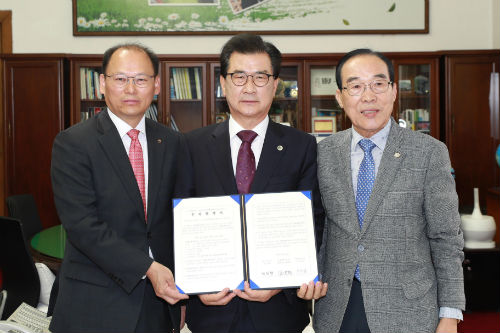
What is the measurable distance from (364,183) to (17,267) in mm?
1992

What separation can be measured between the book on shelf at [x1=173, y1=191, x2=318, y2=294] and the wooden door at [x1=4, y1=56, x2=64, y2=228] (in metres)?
3.54

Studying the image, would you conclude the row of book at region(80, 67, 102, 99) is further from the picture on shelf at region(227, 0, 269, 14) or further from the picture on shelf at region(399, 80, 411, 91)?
the picture on shelf at region(399, 80, 411, 91)

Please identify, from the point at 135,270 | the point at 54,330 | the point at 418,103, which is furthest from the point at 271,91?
the point at 418,103

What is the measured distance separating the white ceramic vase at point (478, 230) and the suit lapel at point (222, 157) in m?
2.45

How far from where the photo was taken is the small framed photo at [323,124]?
15.4 ft

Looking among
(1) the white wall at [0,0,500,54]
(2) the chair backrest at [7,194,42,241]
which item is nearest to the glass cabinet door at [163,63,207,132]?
(1) the white wall at [0,0,500,54]

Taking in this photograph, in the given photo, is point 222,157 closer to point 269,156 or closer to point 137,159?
point 269,156

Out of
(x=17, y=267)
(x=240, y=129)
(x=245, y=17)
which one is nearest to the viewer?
(x=240, y=129)

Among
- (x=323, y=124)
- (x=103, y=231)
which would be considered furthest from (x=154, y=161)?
(x=323, y=124)

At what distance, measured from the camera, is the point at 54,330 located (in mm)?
1563

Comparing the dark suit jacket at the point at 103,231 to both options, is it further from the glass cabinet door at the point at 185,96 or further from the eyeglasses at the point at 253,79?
the glass cabinet door at the point at 185,96

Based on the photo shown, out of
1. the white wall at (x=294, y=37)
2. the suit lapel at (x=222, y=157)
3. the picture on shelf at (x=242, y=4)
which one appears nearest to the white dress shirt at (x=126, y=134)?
the suit lapel at (x=222, y=157)

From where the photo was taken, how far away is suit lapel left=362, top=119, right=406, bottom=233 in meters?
1.46

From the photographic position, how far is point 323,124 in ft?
15.4
